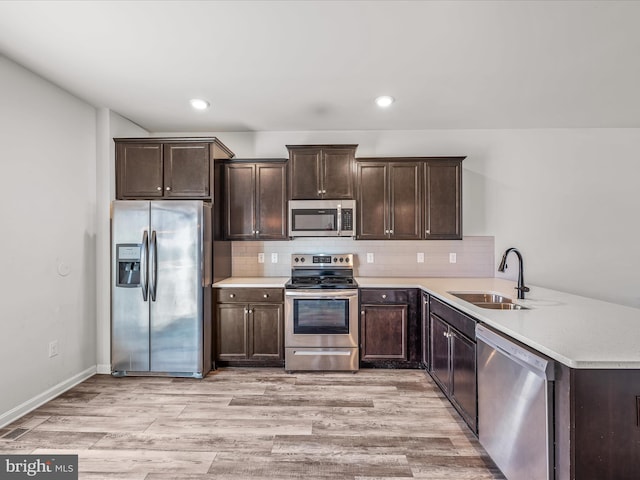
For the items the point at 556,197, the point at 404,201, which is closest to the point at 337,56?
the point at 404,201

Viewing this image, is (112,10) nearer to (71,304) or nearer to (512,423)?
(71,304)

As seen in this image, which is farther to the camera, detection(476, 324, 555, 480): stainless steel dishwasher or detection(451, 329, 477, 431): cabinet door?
detection(451, 329, 477, 431): cabinet door

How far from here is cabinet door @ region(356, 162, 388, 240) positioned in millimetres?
3594

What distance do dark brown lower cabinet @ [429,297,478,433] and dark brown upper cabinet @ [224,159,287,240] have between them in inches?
74.4

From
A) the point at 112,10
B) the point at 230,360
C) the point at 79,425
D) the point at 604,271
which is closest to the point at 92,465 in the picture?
the point at 79,425

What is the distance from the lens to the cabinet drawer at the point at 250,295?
3.33m

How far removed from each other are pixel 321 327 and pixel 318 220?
3.82ft

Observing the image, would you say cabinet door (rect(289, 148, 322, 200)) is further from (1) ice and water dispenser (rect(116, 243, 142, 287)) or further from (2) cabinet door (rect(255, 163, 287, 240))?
(1) ice and water dispenser (rect(116, 243, 142, 287))

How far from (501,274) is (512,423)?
2.51 meters

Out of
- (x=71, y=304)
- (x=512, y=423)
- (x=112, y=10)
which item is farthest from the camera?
(x=71, y=304)

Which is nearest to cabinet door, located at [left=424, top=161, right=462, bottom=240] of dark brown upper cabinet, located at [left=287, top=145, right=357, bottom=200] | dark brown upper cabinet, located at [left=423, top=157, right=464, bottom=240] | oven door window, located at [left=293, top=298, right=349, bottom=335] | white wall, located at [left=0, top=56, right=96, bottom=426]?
dark brown upper cabinet, located at [left=423, top=157, right=464, bottom=240]

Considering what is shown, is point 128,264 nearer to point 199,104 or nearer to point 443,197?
point 199,104

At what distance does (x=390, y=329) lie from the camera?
129 inches

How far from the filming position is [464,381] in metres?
2.24
